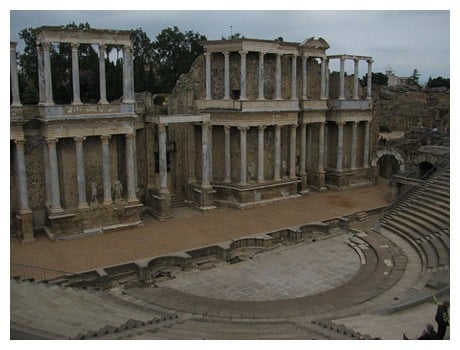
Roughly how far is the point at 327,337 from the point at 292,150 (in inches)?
773

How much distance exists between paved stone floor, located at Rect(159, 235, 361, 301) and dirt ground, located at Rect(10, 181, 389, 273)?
2449 mm

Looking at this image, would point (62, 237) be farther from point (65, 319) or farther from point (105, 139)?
point (65, 319)

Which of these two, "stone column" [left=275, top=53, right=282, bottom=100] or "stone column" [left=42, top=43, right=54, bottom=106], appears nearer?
"stone column" [left=42, top=43, right=54, bottom=106]

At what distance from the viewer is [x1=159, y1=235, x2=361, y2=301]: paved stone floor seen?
17641 millimetres

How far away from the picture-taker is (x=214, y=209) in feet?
92.2

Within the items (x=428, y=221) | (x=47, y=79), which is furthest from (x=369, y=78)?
(x=47, y=79)

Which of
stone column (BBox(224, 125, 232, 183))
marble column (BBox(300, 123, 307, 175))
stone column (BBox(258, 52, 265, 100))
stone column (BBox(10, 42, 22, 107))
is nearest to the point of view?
stone column (BBox(10, 42, 22, 107))

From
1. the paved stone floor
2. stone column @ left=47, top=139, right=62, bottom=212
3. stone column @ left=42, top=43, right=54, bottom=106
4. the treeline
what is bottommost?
the paved stone floor

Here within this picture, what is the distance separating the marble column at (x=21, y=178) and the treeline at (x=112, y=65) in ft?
36.2

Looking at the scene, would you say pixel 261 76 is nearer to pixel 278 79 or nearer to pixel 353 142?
pixel 278 79

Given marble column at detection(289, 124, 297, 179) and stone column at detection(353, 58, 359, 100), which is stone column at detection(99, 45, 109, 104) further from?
stone column at detection(353, 58, 359, 100)

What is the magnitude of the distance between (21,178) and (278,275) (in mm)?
12453

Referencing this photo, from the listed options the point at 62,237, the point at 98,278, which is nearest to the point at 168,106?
the point at 62,237

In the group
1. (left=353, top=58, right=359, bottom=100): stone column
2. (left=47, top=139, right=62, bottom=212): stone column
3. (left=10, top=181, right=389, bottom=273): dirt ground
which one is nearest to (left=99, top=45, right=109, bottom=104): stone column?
(left=47, top=139, right=62, bottom=212): stone column
